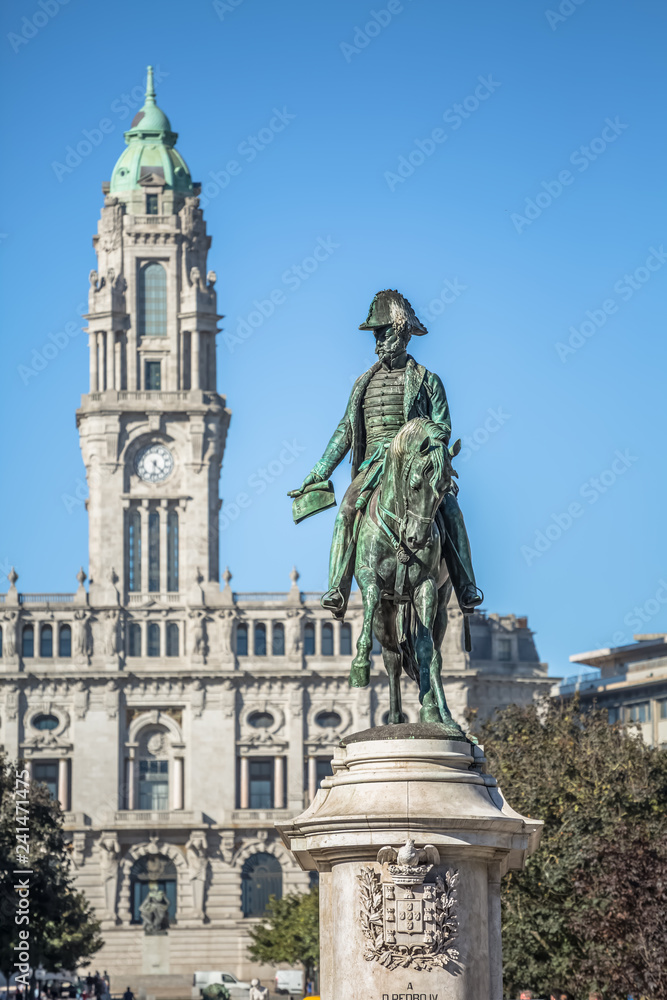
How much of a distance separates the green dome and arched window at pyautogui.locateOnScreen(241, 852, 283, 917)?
41.7 m

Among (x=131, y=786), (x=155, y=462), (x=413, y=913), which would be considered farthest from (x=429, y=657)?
(x=155, y=462)

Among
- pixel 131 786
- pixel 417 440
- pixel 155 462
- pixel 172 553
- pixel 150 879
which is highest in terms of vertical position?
pixel 155 462

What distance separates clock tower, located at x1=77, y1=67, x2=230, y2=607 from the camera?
109125 millimetres

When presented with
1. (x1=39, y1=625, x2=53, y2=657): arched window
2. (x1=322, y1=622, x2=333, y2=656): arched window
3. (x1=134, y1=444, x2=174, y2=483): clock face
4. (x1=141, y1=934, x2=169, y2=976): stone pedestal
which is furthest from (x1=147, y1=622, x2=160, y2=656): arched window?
(x1=141, y1=934, x2=169, y2=976): stone pedestal

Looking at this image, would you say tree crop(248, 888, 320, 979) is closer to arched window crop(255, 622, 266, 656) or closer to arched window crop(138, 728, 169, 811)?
arched window crop(138, 728, 169, 811)

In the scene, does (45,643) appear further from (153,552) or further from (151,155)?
(151,155)

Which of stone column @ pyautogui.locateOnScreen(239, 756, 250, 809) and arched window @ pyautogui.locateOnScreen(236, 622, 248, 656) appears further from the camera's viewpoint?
arched window @ pyautogui.locateOnScreen(236, 622, 248, 656)

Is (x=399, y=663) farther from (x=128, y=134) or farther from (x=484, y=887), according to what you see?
(x=128, y=134)

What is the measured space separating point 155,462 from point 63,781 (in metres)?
19.8

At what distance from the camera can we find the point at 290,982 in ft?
269

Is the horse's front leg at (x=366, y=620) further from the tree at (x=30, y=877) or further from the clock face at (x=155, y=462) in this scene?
the clock face at (x=155, y=462)

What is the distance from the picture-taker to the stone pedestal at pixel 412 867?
15.6 m

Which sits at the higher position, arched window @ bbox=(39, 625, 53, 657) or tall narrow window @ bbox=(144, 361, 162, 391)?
tall narrow window @ bbox=(144, 361, 162, 391)

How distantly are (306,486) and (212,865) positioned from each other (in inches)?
3510
